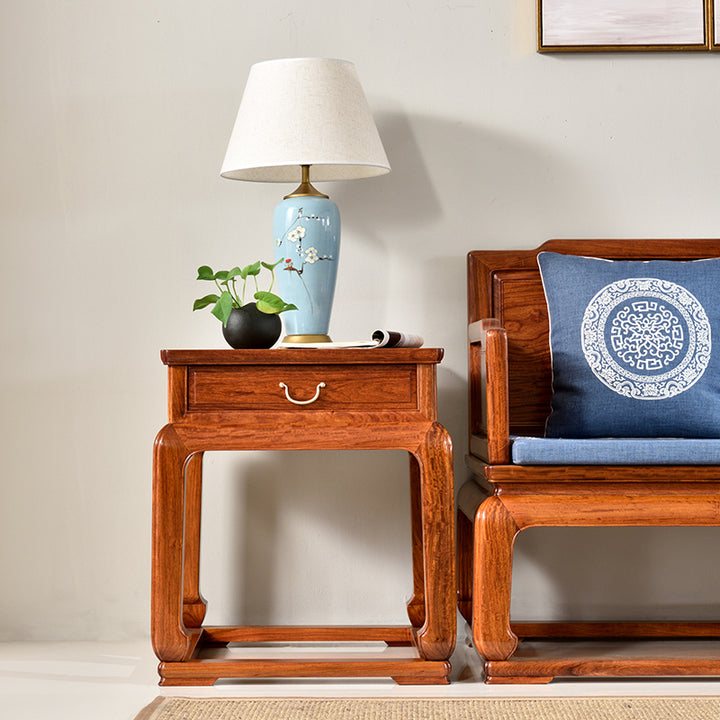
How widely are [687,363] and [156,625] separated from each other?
108 centimetres

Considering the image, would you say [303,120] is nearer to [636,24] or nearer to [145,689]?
[636,24]

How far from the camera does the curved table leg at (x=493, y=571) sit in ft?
4.59

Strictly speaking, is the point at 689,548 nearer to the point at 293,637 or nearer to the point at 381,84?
the point at 293,637

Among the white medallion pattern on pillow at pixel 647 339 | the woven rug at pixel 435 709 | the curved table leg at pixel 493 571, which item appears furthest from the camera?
the white medallion pattern on pillow at pixel 647 339

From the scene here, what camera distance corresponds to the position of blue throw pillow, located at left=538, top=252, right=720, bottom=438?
162cm

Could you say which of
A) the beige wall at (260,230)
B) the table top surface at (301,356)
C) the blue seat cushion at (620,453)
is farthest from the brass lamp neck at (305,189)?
the blue seat cushion at (620,453)

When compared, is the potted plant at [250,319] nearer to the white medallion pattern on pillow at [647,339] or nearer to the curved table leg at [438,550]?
the curved table leg at [438,550]

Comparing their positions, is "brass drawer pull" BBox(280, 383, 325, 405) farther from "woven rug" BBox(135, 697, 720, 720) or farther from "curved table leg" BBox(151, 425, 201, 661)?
"woven rug" BBox(135, 697, 720, 720)

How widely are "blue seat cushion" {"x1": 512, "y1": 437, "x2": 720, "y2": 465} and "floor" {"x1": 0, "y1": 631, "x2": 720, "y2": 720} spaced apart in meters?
0.38

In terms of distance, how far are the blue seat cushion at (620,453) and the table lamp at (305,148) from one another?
0.47 meters

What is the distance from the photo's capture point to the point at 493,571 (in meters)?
1.40

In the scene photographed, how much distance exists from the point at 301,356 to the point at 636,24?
1.09 meters

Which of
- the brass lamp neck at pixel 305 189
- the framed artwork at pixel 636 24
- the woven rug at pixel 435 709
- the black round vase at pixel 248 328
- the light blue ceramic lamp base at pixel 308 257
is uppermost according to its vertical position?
the framed artwork at pixel 636 24

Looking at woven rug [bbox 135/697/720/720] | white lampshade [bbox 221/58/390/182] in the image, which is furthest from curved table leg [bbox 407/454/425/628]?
white lampshade [bbox 221/58/390/182]
